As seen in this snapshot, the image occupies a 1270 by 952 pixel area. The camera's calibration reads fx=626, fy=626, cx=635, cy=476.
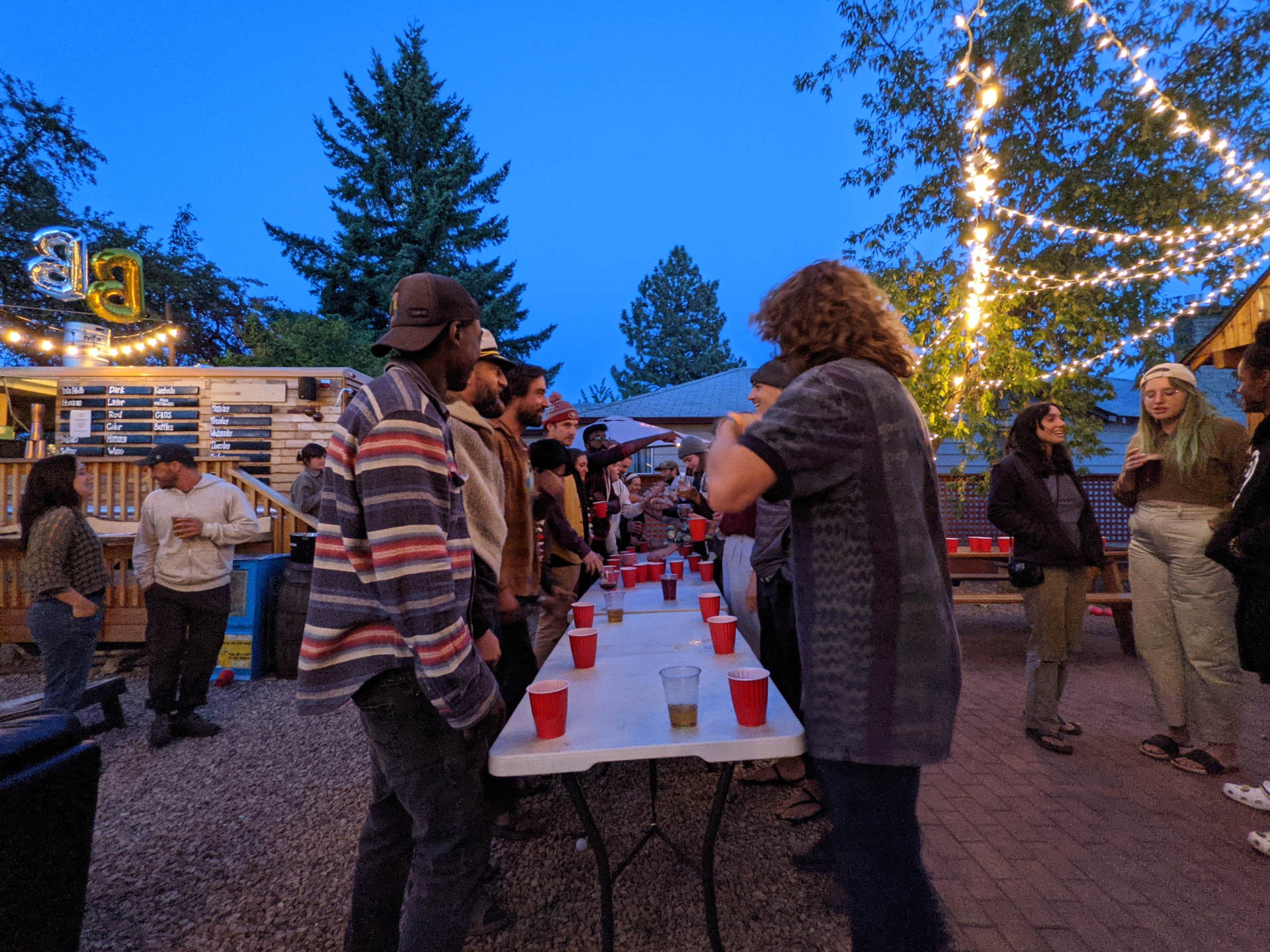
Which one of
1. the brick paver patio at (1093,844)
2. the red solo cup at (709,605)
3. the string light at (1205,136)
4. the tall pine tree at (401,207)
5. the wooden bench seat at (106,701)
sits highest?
the tall pine tree at (401,207)

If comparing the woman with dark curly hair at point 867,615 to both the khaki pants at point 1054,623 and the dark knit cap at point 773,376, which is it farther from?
the khaki pants at point 1054,623

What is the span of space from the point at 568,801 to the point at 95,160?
28.0 metres

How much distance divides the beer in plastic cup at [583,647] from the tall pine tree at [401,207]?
16602 millimetres

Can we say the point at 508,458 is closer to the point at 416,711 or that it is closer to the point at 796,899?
the point at 416,711

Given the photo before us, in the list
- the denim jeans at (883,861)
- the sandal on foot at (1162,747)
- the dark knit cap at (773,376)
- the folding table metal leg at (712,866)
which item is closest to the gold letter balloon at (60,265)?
the dark knit cap at (773,376)

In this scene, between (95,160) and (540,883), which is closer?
(540,883)

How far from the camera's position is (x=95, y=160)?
21.1 meters

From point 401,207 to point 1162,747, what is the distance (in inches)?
804

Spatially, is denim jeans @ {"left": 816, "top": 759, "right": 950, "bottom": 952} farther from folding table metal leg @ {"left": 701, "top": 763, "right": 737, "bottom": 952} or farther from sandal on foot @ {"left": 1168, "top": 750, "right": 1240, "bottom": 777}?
sandal on foot @ {"left": 1168, "top": 750, "right": 1240, "bottom": 777}

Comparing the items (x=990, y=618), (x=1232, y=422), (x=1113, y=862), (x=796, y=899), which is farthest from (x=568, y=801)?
(x=990, y=618)

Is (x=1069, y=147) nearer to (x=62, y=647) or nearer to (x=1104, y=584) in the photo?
(x=1104, y=584)

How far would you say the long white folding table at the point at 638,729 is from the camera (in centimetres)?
156

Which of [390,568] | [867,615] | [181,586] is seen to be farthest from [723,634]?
[181,586]

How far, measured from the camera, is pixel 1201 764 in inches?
137
